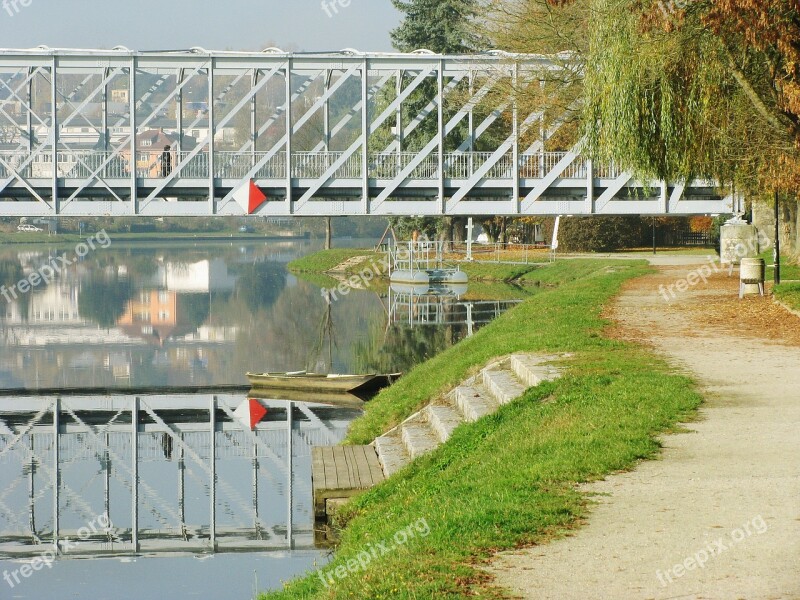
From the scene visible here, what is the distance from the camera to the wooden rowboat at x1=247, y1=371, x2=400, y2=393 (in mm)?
26625

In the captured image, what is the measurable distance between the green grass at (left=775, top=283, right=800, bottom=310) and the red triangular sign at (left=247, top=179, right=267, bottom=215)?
18.8 meters

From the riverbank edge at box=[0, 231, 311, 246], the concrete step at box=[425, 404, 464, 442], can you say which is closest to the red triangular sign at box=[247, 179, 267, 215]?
the concrete step at box=[425, 404, 464, 442]

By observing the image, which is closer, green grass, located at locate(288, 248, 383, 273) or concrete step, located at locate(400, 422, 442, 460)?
Answer: concrete step, located at locate(400, 422, 442, 460)

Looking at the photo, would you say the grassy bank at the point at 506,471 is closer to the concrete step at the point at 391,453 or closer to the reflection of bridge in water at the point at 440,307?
the concrete step at the point at 391,453

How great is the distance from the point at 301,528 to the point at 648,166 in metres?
15.8

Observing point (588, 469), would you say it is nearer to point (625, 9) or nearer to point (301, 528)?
point (301, 528)

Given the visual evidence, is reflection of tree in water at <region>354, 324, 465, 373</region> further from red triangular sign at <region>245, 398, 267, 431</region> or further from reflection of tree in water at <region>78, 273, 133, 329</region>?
reflection of tree in water at <region>78, 273, 133, 329</region>

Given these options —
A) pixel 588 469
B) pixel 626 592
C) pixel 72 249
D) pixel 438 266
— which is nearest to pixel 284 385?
pixel 588 469

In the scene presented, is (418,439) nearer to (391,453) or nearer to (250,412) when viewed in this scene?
(391,453)

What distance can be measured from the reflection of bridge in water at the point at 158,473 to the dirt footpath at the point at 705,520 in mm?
4745

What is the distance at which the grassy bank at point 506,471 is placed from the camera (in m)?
8.90

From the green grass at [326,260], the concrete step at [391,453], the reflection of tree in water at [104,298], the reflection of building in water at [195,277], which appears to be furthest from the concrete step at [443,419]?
the green grass at [326,260]

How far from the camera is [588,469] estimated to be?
1119cm

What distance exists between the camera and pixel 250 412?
82.9ft
